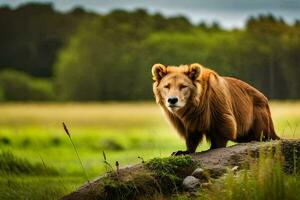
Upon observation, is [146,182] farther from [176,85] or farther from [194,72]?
[194,72]

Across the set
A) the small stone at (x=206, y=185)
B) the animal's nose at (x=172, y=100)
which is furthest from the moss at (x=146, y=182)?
the animal's nose at (x=172, y=100)

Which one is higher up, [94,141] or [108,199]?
[108,199]

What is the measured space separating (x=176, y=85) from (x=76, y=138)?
76.0 ft

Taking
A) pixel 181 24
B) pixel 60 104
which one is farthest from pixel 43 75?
pixel 181 24

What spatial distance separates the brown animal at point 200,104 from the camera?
Result: 1059cm

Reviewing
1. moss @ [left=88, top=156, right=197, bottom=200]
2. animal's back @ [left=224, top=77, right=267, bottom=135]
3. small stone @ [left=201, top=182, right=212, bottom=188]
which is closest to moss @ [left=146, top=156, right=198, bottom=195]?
moss @ [left=88, top=156, right=197, bottom=200]

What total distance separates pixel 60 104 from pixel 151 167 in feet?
148

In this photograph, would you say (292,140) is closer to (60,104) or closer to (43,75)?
(60,104)

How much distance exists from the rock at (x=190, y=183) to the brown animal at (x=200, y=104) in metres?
1.02

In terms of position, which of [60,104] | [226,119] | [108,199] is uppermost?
[226,119]

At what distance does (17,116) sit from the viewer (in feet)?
147

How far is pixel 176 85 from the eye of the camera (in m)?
10.5

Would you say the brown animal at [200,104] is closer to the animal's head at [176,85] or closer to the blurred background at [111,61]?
the animal's head at [176,85]

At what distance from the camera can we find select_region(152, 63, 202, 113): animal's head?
10.4 metres
